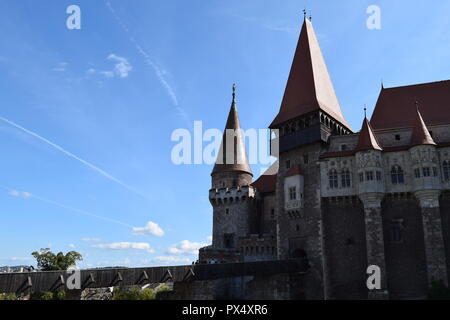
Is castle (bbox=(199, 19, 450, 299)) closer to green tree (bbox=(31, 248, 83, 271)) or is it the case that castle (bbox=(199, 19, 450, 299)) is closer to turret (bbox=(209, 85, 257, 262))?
turret (bbox=(209, 85, 257, 262))

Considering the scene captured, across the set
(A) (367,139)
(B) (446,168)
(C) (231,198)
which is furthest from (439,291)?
(C) (231,198)

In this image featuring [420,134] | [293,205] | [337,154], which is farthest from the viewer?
[293,205]

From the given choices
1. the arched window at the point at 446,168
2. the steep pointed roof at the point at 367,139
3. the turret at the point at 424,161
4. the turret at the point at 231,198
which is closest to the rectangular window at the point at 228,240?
the turret at the point at 231,198

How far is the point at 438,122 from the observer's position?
2759 cm

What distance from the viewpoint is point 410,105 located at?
29.6 meters

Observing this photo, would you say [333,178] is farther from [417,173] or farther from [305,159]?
[417,173]

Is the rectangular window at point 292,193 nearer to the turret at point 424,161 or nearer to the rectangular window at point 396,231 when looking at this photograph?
the rectangular window at point 396,231

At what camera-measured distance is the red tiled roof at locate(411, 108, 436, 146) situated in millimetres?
25558

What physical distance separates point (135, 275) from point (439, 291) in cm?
1737

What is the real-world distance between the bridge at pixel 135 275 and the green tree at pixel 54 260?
23285 millimetres

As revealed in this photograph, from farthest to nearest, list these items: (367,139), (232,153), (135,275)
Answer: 1. (232,153)
2. (367,139)
3. (135,275)

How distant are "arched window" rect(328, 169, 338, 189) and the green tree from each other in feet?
94.6

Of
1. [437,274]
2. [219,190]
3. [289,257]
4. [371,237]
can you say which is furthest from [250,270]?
[219,190]

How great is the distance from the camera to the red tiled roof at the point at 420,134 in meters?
25.6
